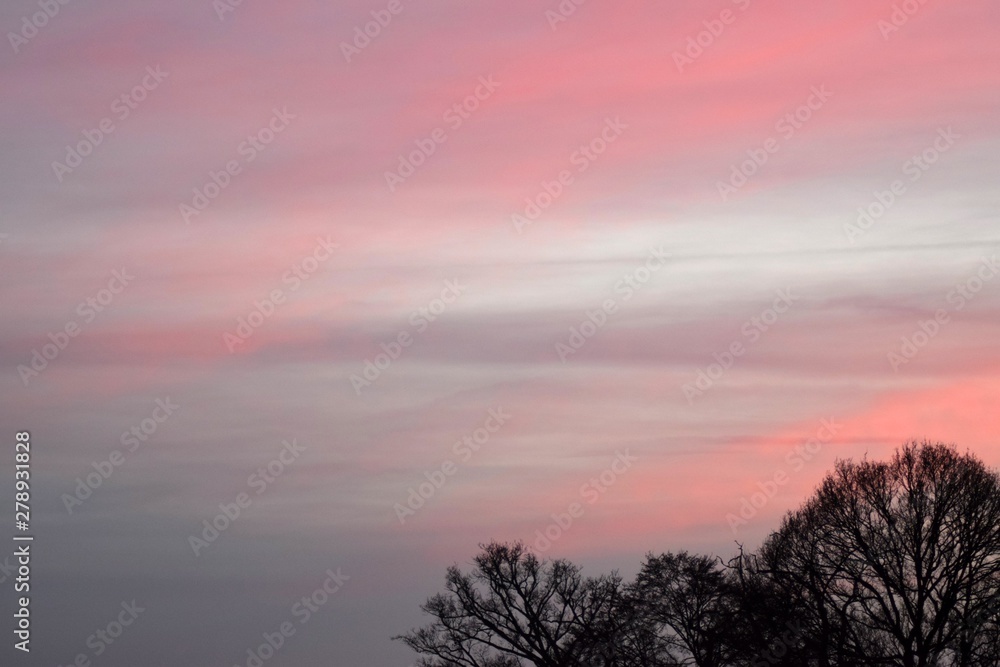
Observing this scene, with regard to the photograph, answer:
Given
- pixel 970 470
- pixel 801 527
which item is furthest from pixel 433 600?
pixel 970 470

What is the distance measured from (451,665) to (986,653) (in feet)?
Answer: 88.6

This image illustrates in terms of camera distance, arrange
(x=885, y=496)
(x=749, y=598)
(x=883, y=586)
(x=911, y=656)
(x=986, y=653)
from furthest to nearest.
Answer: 1. (x=885, y=496)
2. (x=883, y=586)
3. (x=911, y=656)
4. (x=986, y=653)
5. (x=749, y=598)

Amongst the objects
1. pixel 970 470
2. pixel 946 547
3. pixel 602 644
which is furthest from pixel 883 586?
pixel 602 644

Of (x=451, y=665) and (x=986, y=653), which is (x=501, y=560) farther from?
(x=986, y=653)

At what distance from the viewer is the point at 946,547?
1876 inches

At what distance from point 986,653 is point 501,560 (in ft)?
86.6

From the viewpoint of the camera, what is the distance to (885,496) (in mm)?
50562

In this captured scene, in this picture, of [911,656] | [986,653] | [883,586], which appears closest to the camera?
[986,653]

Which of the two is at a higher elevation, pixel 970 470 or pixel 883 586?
pixel 970 470

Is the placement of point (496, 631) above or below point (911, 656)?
above

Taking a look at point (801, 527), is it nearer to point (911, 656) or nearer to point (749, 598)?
point (911, 656)

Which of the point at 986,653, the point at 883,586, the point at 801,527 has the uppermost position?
the point at 801,527

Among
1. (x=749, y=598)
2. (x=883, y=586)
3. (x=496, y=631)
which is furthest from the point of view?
(x=496, y=631)

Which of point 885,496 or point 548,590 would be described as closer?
point 885,496
